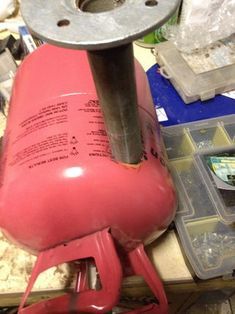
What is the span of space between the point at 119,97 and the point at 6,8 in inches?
29.1

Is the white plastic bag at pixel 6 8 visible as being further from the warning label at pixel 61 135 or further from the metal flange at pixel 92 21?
the metal flange at pixel 92 21

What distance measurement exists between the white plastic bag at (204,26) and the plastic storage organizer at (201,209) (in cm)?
27

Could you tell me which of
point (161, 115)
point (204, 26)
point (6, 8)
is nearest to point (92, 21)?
point (161, 115)

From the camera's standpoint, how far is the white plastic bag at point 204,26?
82 centimetres

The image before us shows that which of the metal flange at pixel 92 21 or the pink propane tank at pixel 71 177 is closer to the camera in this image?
the metal flange at pixel 92 21

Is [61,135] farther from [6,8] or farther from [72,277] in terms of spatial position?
[6,8]

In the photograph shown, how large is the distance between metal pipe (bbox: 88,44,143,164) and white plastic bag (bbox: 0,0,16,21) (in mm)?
686

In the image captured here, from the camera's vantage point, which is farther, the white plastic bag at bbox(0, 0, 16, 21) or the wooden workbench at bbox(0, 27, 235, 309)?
the white plastic bag at bbox(0, 0, 16, 21)

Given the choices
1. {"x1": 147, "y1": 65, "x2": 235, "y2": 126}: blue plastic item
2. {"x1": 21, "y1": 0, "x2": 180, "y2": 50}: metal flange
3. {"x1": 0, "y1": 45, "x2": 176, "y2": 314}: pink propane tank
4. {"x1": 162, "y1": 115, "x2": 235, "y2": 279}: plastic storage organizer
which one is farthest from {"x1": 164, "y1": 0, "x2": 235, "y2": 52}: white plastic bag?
{"x1": 21, "y1": 0, "x2": 180, "y2": 50}: metal flange

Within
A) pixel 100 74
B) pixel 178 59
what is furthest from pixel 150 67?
pixel 100 74

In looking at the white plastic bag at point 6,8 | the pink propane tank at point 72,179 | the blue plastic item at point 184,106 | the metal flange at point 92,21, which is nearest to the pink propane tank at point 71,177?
the pink propane tank at point 72,179

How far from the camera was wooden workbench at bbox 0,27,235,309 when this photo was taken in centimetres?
54

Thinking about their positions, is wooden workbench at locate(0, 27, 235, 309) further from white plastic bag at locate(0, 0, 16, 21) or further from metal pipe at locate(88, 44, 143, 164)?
white plastic bag at locate(0, 0, 16, 21)

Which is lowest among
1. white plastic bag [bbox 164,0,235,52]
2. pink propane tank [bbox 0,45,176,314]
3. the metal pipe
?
white plastic bag [bbox 164,0,235,52]
